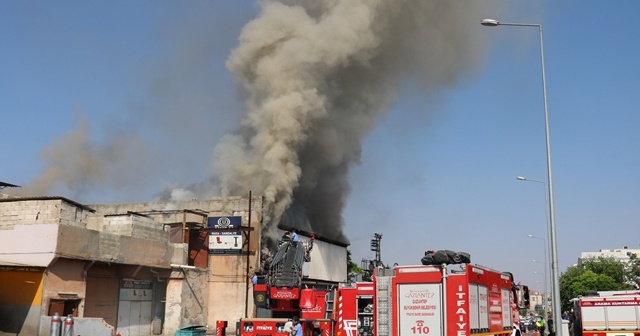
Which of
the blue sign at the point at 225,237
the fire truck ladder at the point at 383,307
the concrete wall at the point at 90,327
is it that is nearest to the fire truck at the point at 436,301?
the fire truck ladder at the point at 383,307

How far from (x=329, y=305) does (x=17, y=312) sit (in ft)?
36.5

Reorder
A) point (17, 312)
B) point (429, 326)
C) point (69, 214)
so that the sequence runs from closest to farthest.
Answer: point (429, 326), point (17, 312), point (69, 214)

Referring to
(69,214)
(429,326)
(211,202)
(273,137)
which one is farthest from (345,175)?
(429,326)

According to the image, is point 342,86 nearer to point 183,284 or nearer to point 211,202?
point 211,202

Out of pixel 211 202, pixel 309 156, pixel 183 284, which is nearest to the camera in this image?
pixel 183 284

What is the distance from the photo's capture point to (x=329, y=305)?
54.1 feet

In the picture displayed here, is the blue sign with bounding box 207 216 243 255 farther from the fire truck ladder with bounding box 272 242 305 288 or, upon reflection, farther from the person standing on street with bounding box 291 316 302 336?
the person standing on street with bounding box 291 316 302 336

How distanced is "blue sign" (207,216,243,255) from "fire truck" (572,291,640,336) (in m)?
17.5

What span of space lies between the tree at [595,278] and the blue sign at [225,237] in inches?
2289

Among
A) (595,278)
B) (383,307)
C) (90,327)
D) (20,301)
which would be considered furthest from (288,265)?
(595,278)

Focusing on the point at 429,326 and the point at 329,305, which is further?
the point at 329,305

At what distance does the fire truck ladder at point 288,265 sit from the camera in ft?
65.3

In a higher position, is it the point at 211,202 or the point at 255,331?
the point at 211,202

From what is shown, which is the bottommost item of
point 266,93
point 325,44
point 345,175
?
point 345,175
